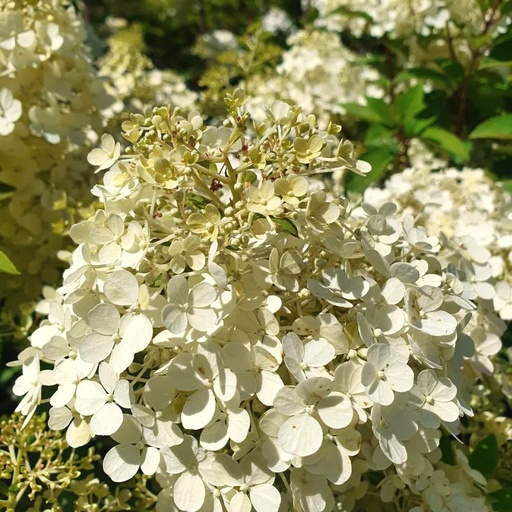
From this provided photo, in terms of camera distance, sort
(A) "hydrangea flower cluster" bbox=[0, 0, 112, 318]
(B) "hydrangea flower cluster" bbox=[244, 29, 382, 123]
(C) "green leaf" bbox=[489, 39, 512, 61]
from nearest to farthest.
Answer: (A) "hydrangea flower cluster" bbox=[0, 0, 112, 318] → (C) "green leaf" bbox=[489, 39, 512, 61] → (B) "hydrangea flower cluster" bbox=[244, 29, 382, 123]

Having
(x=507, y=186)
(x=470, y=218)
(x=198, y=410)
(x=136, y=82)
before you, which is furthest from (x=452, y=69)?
(x=198, y=410)

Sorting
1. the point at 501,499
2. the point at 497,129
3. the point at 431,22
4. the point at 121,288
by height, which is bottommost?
the point at 501,499

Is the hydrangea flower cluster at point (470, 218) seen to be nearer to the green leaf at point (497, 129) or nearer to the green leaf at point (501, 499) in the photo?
the green leaf at point (497, 129)

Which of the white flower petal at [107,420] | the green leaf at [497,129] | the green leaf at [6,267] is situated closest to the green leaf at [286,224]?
the white flower petal at [107,420]

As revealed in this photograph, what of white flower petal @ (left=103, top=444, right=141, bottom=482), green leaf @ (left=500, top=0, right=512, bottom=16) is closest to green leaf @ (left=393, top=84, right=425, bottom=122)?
green leaf @ (left=500, top=0, right=512, bottom=16)

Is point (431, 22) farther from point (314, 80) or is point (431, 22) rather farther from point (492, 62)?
point (314, 80)

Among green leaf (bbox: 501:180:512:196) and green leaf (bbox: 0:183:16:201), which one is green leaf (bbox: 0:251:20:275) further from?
green leaf (bbox: 501:180:512:196)
